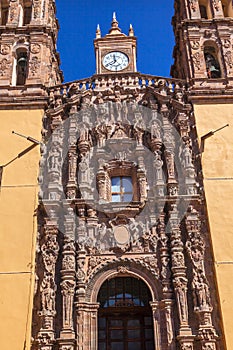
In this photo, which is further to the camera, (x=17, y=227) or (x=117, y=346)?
(x=17, y=227)

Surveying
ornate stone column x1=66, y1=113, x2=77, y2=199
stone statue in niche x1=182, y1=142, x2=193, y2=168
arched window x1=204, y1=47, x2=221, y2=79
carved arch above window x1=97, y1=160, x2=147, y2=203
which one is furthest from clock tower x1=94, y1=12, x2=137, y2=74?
carved arch above window x1=97, y1=160, x2=147, y2=203

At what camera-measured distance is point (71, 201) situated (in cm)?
1338

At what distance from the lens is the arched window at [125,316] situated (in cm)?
1223

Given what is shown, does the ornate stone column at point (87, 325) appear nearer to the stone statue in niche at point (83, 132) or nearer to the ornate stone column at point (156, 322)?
the ornate stone column at point (156, 322)

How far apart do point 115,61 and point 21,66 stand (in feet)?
11.4

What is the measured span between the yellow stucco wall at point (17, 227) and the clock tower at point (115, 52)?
4.19 m

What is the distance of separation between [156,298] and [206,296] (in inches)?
49.3

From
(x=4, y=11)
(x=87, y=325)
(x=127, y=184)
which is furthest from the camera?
(x=4, y=11)

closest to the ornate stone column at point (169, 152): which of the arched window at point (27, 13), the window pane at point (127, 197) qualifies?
the window pane at point (127, 197)

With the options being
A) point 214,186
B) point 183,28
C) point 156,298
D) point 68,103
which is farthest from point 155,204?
point 183,28

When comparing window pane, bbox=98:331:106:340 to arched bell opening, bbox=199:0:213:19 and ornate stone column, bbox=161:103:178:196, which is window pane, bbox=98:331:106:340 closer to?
ornate stone column, bbox=161:103:178:196

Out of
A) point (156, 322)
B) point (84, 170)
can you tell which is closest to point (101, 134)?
point (84, 170)

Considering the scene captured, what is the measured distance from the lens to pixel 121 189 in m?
14.2

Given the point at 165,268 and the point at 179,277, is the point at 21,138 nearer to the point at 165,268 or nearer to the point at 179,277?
the point at 165,268
